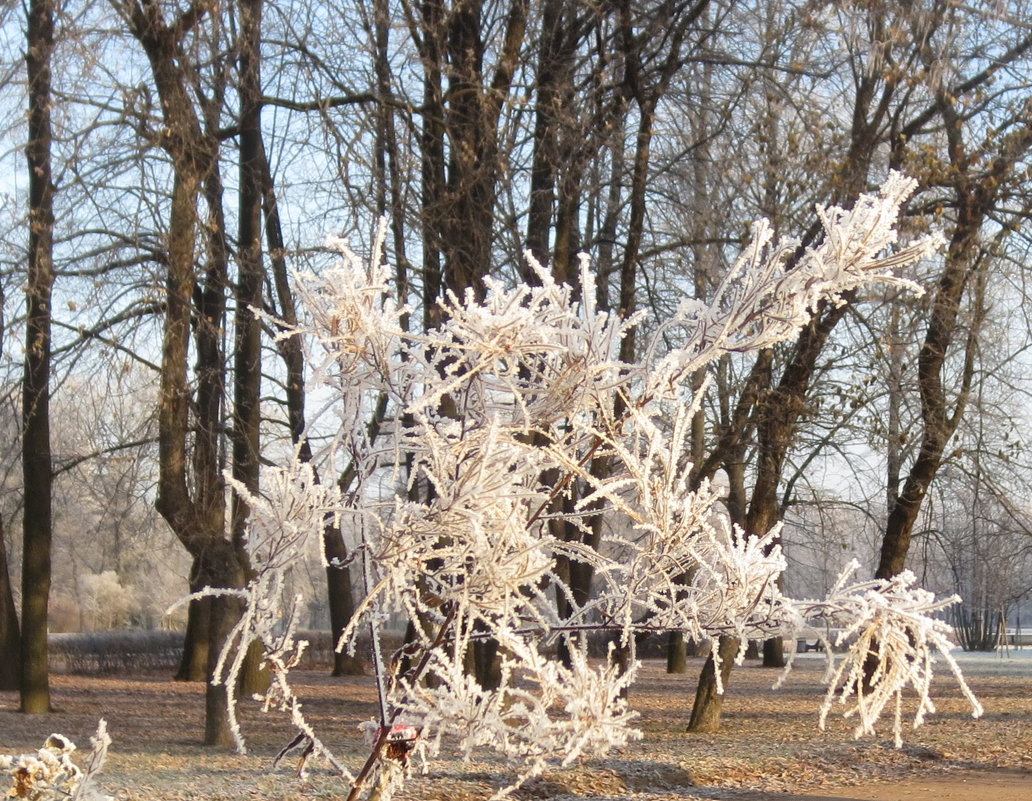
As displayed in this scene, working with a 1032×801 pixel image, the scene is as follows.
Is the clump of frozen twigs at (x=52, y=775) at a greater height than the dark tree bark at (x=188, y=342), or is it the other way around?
the dark tree bark at (x=188, y=342)

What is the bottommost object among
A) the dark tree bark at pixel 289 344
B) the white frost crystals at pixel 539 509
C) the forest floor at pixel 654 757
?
the forest floor at pixel 654 757

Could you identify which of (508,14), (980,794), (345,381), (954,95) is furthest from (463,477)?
(508,14)

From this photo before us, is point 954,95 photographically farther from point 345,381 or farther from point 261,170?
point 345,381

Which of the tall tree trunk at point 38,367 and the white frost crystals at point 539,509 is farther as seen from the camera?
the tall tree trunk at point 38,367

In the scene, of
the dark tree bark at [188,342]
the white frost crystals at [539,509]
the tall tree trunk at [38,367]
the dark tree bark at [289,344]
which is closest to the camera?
the white frost crystals at [539,509]

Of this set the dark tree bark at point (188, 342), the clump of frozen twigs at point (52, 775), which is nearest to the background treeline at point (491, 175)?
the dark tree bark at point (188, 342)

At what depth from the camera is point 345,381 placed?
3709 mm

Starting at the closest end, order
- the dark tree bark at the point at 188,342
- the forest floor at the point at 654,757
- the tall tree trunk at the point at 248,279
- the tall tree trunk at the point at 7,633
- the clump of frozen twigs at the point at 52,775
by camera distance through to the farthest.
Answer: the clump of frozen twigs at the point at 52,775, the forest floor at the point at 654,757, the dark tree bark at the point at 188,342, the tall tree trunk at the point at 248,279, the tall tree trunk at the point at 7,633

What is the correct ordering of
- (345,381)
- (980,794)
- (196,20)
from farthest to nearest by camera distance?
(196,20), (980,794), (345,381)

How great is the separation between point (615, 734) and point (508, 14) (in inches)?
446

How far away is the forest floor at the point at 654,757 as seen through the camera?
9.30m

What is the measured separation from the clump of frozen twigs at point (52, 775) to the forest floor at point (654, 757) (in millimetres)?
4229

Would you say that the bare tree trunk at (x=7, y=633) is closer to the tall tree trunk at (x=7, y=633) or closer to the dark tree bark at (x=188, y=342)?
the tall tree trunk at (x=7, y=633)

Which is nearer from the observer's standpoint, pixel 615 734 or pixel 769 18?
pixel 615 734
